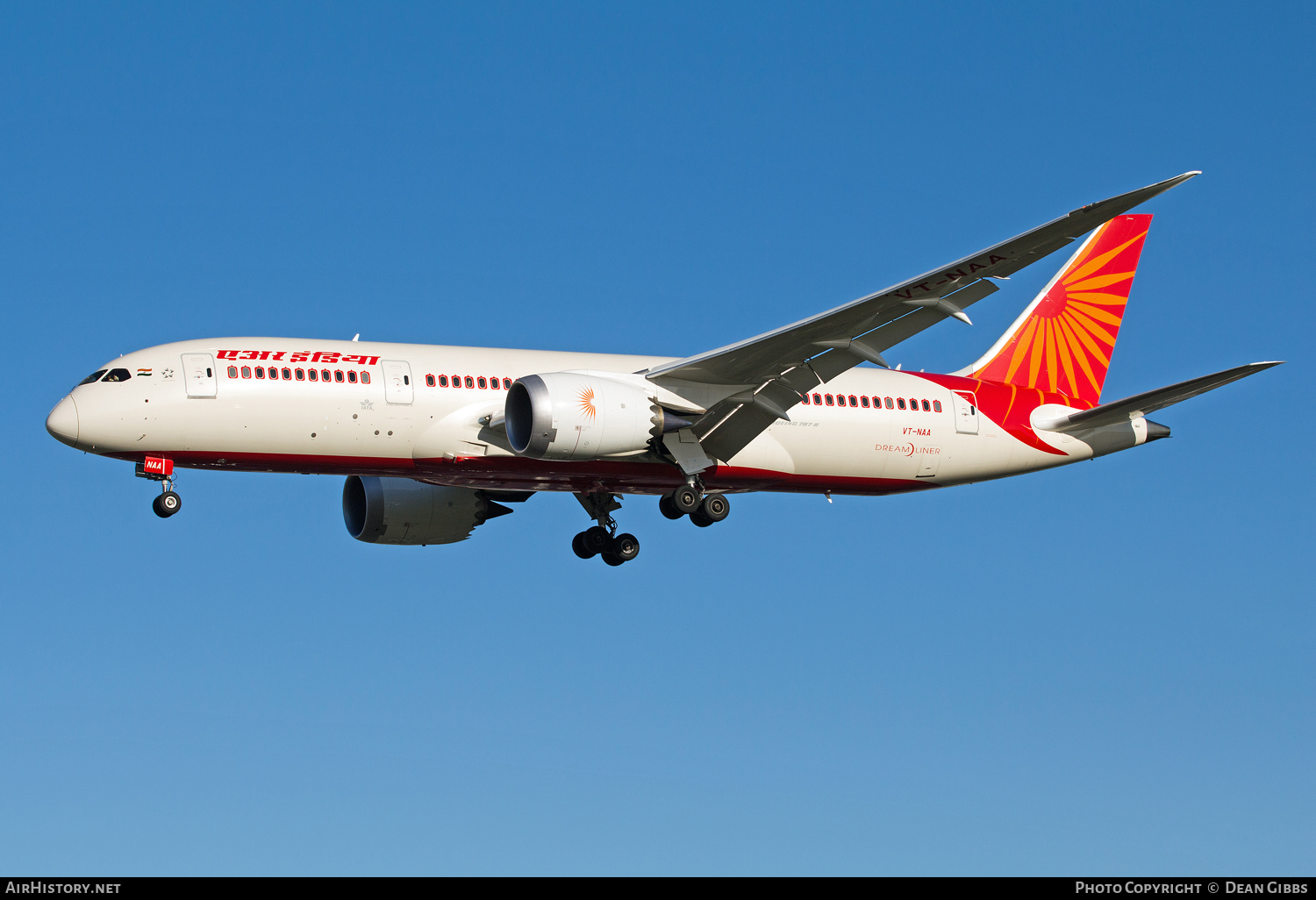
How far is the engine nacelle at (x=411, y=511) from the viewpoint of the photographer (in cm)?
4100

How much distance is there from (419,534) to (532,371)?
25.3 feet

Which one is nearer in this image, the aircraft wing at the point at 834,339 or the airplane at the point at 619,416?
the aircraft wing at the point at 834,339

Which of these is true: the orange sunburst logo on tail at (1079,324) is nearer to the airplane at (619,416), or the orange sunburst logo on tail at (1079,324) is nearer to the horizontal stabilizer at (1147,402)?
the airplane at (619,416)

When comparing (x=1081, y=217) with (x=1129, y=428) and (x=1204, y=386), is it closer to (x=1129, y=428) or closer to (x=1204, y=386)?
(x=1204, y=386)

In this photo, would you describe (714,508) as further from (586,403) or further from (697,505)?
(586,403)

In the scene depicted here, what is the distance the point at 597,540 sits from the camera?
1593 inches

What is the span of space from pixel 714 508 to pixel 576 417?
17.2 ft

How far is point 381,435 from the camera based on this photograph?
34.0m

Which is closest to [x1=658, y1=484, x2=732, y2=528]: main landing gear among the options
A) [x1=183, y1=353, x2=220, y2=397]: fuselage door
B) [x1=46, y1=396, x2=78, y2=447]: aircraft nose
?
[x1=183, y1=353, x2=220, y2=397]: fuselage door

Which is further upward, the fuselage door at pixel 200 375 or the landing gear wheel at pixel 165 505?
the fuselage door at pixel 200 375

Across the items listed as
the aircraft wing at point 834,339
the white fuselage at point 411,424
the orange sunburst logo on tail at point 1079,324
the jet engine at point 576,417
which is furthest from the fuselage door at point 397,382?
the orange sunburst logo on tail at point 1079,324

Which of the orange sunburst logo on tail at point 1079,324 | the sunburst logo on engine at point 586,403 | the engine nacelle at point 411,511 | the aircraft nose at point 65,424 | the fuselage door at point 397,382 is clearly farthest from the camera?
the orange sunburst logo on tail at point 1079,324
